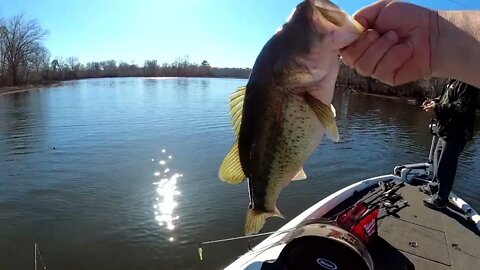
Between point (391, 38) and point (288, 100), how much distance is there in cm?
53

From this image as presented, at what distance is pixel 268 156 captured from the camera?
178 cm

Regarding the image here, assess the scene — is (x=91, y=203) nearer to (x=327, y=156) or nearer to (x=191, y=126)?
(x=327, y=156)

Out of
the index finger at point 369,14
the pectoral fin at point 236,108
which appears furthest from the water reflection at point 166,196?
the index finger at point 369,14

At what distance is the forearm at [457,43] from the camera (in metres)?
1.69

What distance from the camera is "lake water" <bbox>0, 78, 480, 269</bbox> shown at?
891cm

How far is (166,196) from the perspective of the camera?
1194 centimetres

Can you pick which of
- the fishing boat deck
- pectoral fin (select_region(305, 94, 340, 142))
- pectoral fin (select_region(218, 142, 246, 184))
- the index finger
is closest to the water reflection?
the fishing boat deck

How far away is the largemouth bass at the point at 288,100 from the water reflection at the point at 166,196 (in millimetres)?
8023

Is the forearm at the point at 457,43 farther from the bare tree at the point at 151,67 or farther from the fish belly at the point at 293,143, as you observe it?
the bare tree at the point at 151,67

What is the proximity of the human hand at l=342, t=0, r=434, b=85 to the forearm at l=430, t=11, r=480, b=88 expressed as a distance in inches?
1.5

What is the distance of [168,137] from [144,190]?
7.79m

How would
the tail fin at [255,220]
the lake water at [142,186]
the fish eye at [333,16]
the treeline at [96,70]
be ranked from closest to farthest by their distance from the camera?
the fish eye at [333,16] → the tail fin at [255,220] → the lake water at [142,186] → the treeline at [96,70]

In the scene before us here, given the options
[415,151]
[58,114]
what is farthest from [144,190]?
[58,114]

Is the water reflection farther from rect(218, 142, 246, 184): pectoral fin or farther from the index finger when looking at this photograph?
the index finger
